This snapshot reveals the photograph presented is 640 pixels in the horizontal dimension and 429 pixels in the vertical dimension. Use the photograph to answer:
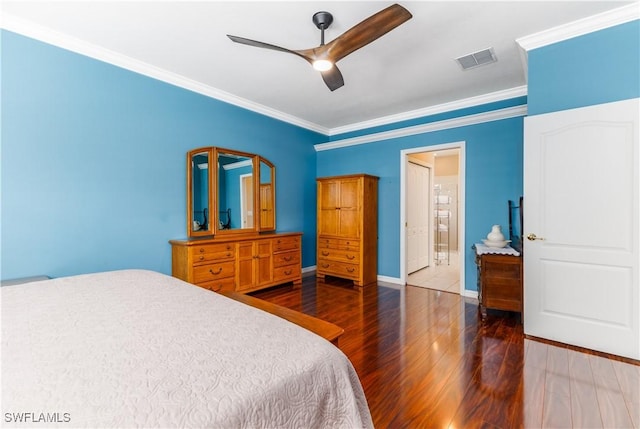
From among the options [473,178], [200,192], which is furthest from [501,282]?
[200,192]

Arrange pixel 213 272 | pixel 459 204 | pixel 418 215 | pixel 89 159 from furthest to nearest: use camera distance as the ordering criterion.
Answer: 1. pixel 418 215
2. pixel 459 204
3. pixel 213 272
4. pixel 89 159

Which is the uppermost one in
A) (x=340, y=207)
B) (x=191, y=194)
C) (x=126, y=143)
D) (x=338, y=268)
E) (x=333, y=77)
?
(x=333, y=77)

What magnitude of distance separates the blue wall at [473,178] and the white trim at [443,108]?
0.33 meters

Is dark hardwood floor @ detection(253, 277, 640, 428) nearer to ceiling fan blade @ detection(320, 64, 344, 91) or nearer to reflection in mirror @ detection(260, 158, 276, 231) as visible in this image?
reflection in mirror @ detection(260, 158, 276, 231)

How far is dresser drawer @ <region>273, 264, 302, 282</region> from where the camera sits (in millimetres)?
4277

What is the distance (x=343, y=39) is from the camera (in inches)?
82.7

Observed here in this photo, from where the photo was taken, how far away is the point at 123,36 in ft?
8.79

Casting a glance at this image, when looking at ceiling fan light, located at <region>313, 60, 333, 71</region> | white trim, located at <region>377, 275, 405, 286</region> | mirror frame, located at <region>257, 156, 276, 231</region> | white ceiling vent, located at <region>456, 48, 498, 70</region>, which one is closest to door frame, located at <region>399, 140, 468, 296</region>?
white trim, located at <region>377, 275, 405, 286</region>

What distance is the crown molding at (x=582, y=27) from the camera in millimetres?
2270

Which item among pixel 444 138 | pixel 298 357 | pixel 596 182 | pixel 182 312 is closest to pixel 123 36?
pixel 182 312

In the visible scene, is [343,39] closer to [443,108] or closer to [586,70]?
[586,70]

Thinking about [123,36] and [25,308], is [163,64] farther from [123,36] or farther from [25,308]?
[25,308]

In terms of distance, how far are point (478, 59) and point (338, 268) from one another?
10.9ft

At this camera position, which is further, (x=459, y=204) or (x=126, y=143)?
(x=459, y=204)
